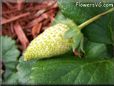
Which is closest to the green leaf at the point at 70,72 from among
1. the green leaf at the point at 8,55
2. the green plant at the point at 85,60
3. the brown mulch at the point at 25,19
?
the green plant at the point at 85,60

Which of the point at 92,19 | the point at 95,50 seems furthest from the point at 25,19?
the point at 92,19

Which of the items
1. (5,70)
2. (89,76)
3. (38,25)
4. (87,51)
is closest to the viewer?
(89,76)

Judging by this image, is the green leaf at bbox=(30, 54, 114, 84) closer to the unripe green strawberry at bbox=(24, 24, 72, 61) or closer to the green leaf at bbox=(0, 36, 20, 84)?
the unripe green strawberry at bbox=(24, 24, 72, 61)

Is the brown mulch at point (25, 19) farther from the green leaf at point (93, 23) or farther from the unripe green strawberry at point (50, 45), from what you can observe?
the unripe green strawberry at point (50, 45)

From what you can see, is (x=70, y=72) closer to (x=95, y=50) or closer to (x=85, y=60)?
(x=85, y=60)

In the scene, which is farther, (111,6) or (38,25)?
(38,25)

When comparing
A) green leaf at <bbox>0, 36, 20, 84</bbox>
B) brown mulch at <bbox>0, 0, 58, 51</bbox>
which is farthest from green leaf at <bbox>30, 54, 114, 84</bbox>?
brown mulch at <bbox>0, 0, 58, 51</bbox>

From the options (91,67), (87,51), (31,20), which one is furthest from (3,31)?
(91,67)

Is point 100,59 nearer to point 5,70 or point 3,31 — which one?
point 5,70

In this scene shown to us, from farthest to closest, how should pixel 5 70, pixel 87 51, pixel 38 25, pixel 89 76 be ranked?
pixel 38 25
pixel 5 70
pixel 87 51
pixel 89 76
